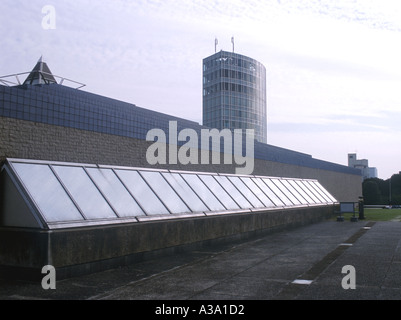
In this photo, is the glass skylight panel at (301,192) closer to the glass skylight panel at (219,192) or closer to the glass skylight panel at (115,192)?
the glass skylight panel at (219,192)

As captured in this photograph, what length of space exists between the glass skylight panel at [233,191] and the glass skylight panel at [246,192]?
1.26 ft

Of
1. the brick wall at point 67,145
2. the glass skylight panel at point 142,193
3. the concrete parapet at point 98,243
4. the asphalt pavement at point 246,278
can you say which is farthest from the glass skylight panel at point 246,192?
the glass skylight panel at point 142,193

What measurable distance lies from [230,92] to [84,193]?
328 ft

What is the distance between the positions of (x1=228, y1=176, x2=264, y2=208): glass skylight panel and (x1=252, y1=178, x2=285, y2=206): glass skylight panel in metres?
1.66

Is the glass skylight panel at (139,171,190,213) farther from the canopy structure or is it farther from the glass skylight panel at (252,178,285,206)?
the glass skylight panel at (252,178,285,206)

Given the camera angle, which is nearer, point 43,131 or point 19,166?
point 19,166

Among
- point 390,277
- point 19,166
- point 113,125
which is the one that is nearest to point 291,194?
point 113,125

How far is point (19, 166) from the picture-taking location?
9828 millimetres

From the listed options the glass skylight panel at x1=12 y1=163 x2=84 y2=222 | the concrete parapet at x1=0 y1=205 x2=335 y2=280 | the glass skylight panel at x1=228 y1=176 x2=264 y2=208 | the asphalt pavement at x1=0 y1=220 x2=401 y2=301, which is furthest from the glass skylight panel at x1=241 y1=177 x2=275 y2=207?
the glass skylight panel at x1=12 y1=163 x2=84 y2=222

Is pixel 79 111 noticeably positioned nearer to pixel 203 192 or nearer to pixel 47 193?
pixel 47 193

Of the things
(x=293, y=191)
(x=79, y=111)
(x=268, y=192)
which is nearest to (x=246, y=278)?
(x=79, y=111)

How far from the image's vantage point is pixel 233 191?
17.9 m
